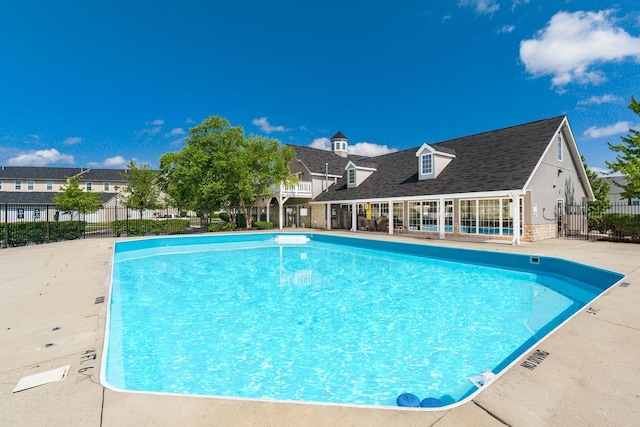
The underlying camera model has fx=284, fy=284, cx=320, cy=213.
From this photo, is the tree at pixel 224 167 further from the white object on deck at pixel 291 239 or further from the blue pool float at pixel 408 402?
the blue pool float at pixel 408 402

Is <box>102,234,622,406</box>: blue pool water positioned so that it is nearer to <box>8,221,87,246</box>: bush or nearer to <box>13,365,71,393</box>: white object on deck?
<box>13,365,71,393</box>: white object on deck

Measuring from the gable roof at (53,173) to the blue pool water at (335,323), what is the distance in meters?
44.9

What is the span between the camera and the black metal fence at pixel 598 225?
1450 cm

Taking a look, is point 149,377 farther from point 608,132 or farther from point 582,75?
point 608,132

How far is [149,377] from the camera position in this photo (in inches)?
160

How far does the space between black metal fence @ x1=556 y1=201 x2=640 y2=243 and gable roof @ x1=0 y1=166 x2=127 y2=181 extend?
5218cm

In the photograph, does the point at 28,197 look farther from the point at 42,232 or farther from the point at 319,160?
the point at 319,160

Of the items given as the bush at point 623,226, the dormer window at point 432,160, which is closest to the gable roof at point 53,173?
the dormer window at point 432,160

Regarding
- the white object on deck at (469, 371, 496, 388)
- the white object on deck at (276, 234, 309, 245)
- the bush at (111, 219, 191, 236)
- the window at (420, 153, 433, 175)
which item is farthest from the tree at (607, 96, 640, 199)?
the bush at (111, 219, 191, 236)

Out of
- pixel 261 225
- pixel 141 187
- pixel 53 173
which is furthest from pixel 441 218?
pixel 53 173

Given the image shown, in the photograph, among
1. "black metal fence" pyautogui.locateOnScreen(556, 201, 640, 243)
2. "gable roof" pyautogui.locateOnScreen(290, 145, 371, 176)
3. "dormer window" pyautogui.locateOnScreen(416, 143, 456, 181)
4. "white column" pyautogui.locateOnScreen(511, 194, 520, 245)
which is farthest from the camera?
"gable roof" pyautogui.locateOnScreen(290, 145, 371, 176)

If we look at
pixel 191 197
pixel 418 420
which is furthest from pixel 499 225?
pixel 191 197

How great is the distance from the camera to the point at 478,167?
17.1m

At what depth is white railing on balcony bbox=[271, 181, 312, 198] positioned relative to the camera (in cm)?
2391
